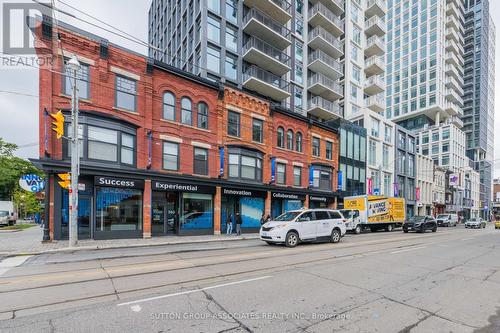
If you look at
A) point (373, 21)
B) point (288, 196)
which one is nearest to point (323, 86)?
point (288, 196)

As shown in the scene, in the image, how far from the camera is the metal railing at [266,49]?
29500 millimetres

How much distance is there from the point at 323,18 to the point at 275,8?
8563 mm

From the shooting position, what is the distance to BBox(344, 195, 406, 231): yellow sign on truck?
24.8 meters

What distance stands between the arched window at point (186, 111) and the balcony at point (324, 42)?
22066 mm

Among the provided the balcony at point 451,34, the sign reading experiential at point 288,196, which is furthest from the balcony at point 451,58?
the sign reading experiential at point 288,196

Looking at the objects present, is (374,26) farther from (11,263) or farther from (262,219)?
(11,263)

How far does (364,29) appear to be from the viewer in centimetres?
4403

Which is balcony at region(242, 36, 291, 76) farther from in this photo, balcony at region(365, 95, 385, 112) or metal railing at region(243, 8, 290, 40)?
balcony at region(365, 95, 385, 112)

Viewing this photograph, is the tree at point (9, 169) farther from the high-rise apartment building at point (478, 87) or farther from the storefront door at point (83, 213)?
the high-rise apartment building at point (478, 87)

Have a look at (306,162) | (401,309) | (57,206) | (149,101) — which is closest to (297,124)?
(306,162)

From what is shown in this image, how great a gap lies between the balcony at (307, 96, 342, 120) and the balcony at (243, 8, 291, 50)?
739 cm

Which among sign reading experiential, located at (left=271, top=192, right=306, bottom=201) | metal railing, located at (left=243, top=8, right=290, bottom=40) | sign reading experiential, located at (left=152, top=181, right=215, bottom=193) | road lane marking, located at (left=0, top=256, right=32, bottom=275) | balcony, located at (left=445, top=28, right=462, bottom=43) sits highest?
balcony, located at (left=445, top=28, right=462, bottom=43)

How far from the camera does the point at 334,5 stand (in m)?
37.6

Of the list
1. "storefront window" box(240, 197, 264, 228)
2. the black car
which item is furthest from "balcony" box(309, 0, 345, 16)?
"storefront window" box(240, 197, 264, 228)
